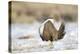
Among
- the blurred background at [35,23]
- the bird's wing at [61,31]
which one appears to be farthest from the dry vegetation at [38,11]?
the bird's wing at [61,31]

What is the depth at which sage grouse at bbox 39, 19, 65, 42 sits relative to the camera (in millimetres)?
2051

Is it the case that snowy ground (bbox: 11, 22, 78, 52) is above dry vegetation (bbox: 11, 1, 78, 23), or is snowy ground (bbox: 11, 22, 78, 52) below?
below

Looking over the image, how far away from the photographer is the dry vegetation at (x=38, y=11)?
1939 mm

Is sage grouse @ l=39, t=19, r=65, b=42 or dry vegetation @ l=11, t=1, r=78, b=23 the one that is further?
sage grouse @ l=39, t=19, r=65, b=42

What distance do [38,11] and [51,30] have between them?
0.91 feet

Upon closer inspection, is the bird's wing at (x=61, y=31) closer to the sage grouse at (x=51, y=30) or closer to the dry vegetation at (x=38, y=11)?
the sage grouse at (x=51, y=30)

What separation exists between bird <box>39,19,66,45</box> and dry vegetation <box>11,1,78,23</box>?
0.07m

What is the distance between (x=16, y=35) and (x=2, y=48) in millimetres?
208

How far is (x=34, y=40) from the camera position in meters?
2.00

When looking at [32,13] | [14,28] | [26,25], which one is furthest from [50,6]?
[14,28]

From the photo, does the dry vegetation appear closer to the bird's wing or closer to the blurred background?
the blurred background

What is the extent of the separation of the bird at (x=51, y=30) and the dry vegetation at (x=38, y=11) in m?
0.07

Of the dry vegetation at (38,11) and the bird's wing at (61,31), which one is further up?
the dry vegetation at (38,11)

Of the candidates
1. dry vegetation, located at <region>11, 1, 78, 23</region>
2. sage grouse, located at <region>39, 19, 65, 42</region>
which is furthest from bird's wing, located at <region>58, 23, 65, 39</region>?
dry vegetation, located at <region>11, 1, 78, 23</region>
